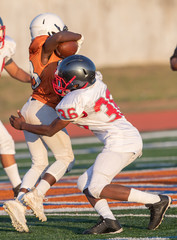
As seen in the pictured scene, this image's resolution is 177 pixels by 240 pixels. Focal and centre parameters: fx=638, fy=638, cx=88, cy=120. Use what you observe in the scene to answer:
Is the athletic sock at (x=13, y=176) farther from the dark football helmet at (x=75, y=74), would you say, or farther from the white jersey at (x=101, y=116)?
the dark football helmet at (x=75, y=74)

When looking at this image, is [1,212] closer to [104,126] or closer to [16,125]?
[16,125]

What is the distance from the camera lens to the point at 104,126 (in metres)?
5.17

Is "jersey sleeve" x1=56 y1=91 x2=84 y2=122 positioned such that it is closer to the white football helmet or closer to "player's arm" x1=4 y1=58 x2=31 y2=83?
the white football helmet

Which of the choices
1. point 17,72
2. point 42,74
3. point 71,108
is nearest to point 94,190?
point 71,108

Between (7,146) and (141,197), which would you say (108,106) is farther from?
(7,146)

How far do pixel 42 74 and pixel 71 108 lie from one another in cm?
94

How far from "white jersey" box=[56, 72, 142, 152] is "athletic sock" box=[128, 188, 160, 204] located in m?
0.35

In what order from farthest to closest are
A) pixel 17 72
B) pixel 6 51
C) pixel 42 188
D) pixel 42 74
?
1. pixel 17 72
2. pixel 6 51
3. pixel 42 74
4. pixel 42 188

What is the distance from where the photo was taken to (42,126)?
533 cm

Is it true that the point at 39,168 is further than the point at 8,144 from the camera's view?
No

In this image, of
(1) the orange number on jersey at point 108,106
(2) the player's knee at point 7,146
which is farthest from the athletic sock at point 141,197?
(2) the player's knee at point 7,146

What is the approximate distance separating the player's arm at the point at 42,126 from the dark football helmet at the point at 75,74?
10.9 inches

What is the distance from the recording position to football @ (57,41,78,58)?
5641mm

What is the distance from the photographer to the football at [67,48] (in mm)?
5641
